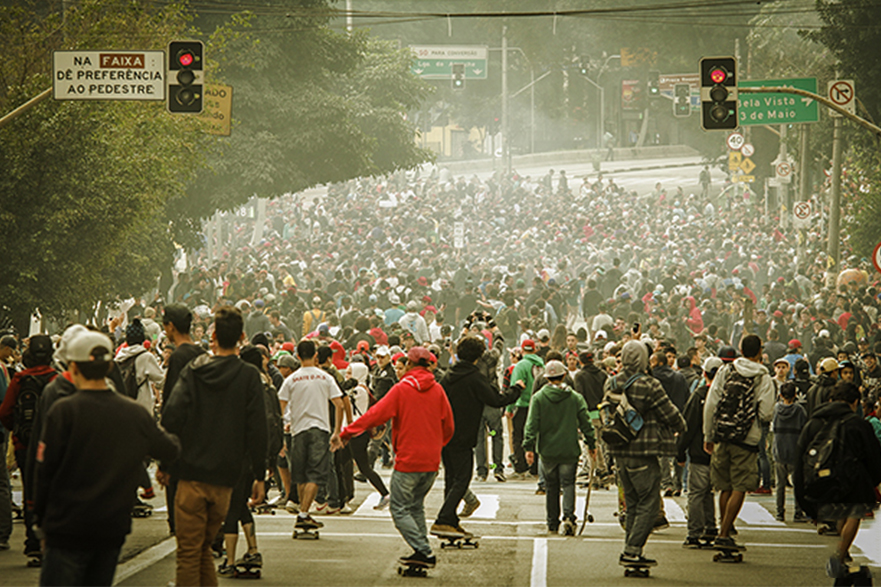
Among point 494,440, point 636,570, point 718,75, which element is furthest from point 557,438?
point 718,75

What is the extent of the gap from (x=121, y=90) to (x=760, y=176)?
4970 centimetres

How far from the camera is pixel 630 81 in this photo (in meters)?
85.1

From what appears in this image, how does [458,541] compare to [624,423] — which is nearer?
[624,423]

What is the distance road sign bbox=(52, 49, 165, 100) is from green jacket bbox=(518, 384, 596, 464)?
833 centimetres

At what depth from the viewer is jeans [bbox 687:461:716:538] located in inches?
417

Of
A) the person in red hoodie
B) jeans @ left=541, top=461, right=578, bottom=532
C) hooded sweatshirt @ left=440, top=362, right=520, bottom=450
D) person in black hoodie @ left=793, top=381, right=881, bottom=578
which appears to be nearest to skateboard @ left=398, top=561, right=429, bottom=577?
the person in red hoodie

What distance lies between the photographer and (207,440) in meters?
7.24

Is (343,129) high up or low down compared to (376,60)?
down

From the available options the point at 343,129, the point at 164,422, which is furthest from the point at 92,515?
the point at 343,129

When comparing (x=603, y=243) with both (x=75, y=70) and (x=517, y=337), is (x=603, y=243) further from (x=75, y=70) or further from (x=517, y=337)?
(x=75, y=70)

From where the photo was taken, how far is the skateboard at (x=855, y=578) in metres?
7.97

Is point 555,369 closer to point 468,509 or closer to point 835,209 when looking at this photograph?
point 468,509

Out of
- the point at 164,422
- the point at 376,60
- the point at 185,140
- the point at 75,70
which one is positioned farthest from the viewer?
the point at 376,60

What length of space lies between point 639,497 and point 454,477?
1645 millimetres
